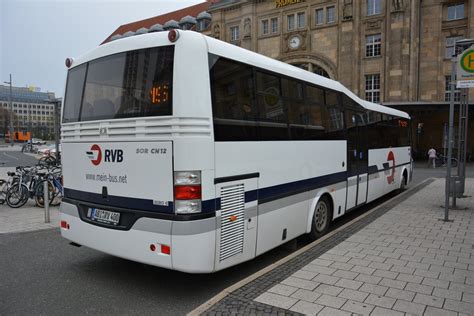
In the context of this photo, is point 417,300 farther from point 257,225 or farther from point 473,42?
point 473,42

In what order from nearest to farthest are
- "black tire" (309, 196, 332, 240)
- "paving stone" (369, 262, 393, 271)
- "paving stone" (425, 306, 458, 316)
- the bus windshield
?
"paving stone" (425, 306, 458, 316) → the bus windshield → "paving stone" (369, 262, 393, 271) → "black tire" (309, 196, 332, 240)

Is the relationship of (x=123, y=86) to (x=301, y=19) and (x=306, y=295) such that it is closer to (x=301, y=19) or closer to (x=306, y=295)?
(x=306, y=295)

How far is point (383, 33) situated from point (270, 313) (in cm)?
3617

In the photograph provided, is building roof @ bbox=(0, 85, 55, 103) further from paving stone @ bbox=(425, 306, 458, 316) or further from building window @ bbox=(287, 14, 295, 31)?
paving stone @ bbox=(425, 306, 458, 316)

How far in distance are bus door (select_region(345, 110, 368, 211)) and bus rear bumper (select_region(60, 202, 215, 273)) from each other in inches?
181

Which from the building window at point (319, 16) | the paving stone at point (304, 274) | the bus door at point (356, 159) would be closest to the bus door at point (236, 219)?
the paving stone at point (304, 274)

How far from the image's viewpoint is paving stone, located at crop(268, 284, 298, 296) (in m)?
4.17

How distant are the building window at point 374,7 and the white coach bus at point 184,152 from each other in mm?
33896

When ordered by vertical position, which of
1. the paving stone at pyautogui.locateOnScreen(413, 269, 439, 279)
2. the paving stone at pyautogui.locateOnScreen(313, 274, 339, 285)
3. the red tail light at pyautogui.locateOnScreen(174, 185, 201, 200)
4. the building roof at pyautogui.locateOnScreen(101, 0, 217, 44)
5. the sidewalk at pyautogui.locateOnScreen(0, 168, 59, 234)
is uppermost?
the building roof at pyautogui.locateOnScreen(101, 0, 217, 44)

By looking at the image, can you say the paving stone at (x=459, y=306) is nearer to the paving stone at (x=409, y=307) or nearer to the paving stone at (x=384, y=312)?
the paving stone at (x=409, y=307)

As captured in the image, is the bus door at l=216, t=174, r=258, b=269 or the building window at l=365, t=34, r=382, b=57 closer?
the bus door at l=216, t=174, r=258, b=269

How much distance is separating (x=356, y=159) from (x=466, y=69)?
10.0 feet

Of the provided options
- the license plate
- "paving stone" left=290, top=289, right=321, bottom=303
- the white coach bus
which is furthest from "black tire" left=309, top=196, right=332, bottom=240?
the license plate

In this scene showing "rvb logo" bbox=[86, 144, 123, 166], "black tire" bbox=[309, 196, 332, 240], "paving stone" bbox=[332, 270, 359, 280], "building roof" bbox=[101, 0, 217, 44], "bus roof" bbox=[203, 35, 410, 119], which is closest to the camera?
"bus roof" bbox=[203, 35, 410, 119]
